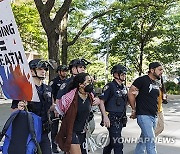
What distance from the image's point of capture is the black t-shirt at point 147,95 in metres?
5.32

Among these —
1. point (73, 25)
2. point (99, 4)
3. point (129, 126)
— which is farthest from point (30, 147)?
point (73, 25)

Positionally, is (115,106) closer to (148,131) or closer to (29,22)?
(148,131)

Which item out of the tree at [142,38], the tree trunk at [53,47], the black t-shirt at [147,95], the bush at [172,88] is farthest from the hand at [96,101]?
the bush at [172,88]

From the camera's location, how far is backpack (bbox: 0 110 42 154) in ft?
11.8

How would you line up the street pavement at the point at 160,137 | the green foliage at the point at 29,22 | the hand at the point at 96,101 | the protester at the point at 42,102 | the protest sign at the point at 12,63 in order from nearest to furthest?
the protest sign at the point at 12,63 < the protester at the point at 42,102 < the hand at the point at 96,101 < the street pavement at the point at 160,137 < the green foliage at the point at 29,22

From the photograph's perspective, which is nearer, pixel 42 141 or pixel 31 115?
pixel 31 115

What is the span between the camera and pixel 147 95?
5320mm

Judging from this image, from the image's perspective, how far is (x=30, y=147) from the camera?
3619mm

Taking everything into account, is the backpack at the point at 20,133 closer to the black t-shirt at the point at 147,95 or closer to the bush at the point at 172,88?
the black t-shirt at the point at 147,95

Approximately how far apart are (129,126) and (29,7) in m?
11.7

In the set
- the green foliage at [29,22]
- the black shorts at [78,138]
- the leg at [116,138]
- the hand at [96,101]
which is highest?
the green foliage at [29,22]

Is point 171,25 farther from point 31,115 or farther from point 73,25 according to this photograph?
point 31,115

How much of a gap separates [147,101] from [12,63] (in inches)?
106

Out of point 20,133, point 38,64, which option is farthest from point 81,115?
point 20,133
